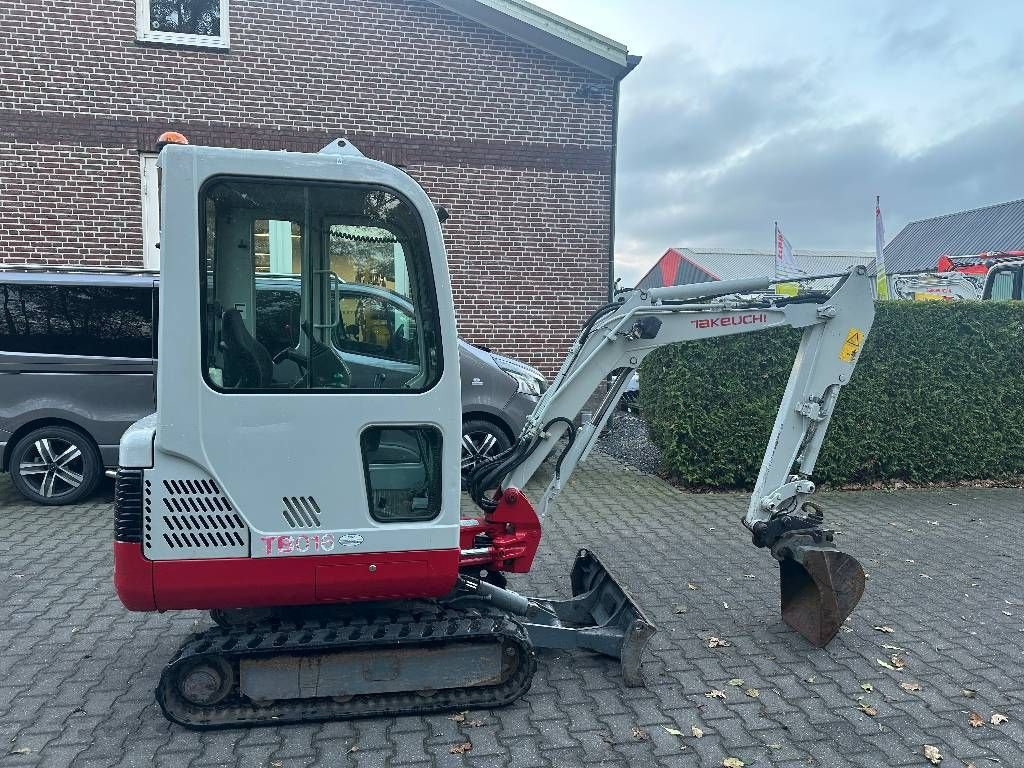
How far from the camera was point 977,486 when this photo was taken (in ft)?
29.1

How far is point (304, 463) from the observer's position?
327cm

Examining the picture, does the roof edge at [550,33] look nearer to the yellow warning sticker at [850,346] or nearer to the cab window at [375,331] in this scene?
the yellow warning sticker at [850,346]

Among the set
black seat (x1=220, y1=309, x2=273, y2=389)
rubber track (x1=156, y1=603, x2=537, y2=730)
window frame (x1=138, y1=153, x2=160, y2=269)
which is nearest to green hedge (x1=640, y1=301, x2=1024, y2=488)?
rubber track (x1=156, y1=603, x2=537, y2=730)

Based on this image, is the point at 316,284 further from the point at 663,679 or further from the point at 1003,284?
the point at 1003,284

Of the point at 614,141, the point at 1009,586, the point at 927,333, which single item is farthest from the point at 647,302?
the point at 614,141

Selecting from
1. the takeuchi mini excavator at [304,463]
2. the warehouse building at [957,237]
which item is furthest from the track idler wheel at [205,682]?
the warehouse building at [957,237]

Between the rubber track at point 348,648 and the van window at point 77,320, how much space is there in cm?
459

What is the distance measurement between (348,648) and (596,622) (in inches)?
61.7

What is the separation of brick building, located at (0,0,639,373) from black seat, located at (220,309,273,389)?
7.75 metres

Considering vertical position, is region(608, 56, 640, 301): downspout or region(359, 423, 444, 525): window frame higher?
region(608, 56, 640, 301): downspout

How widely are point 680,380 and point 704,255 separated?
2461 centimetres

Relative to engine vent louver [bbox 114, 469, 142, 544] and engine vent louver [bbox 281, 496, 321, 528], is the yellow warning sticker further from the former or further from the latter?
engine vent louver [bbox 114, 469, 142, 544]

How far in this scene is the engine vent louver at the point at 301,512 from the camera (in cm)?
329

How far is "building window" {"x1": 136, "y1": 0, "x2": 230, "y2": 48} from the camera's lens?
9977mm
